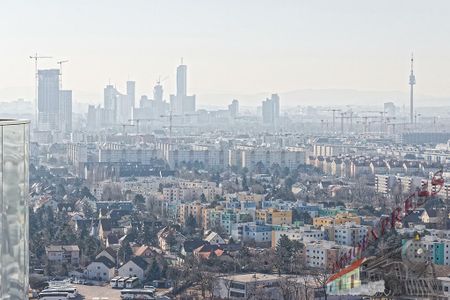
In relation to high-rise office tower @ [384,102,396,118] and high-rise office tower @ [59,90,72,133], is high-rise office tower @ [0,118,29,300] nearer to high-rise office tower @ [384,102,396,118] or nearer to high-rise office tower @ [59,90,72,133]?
high-rise office tower @ [59,90,72,133]

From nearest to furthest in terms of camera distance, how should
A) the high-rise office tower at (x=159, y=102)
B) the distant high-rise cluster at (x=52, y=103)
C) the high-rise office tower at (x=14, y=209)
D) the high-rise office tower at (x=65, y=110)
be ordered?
the high-rise office tower at (x=14, y=209)
the distant high-rise cluster at (x=52, y=103)
the high-rise office tower at (x=65, y=110)
the high-rise office tower at (x=159, y=102)

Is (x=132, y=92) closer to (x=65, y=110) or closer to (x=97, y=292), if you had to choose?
(x=65, y=110)

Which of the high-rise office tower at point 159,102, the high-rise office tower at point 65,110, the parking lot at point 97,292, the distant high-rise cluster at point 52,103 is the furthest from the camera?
the high-rise office tower at point 159,102

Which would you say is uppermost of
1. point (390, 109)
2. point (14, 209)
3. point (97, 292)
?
point (390, 109)

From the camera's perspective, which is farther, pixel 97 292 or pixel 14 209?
pixel 97 292

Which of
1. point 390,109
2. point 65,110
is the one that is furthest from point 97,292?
point 390,109

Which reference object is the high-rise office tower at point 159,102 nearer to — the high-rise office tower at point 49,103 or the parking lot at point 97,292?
the high-rise office tower at point 49,103

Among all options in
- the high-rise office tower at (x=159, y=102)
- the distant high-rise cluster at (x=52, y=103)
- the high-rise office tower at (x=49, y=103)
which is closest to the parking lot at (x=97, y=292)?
the distant high-rise cluster at (x=52, y=103)

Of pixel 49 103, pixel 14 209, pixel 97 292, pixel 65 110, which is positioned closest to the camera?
pixel 14 209
